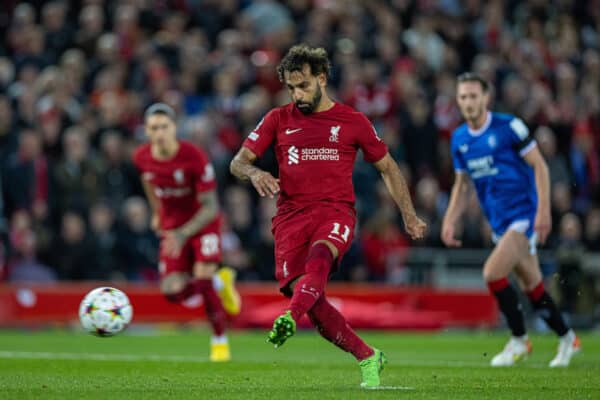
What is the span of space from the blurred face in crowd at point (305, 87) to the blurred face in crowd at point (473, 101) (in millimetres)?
3938

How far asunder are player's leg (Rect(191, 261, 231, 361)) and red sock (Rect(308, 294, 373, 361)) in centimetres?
433

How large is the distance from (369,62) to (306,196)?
14536 millimetres

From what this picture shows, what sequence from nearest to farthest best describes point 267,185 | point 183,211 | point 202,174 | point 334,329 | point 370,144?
1. point 267,185
2. point 334,329
3. point 370,144
4. point 202,174
5. point 183,211

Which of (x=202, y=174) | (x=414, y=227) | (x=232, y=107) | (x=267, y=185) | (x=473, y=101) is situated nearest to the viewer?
(x=267, y=185)

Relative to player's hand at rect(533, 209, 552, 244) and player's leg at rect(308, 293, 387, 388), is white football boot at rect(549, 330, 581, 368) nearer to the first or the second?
player's hand at rect(533, 209, 552, 244)

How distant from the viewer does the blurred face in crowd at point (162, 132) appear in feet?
46.5

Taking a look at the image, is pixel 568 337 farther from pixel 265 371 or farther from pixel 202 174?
pixel 202 174

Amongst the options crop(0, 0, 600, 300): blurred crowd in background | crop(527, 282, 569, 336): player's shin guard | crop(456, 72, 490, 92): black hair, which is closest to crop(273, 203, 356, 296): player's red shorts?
crop(456, 72, 490, 92): black hair

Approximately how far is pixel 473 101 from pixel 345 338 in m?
4.63

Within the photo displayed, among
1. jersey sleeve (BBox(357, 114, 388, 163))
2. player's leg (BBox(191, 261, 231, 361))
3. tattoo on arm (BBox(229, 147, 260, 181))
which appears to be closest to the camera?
tattoo on arm (BBox(229, 147, 260, 181))

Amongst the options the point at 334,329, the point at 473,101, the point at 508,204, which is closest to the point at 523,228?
the point at 508,204

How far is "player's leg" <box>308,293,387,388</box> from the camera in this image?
30.5ft

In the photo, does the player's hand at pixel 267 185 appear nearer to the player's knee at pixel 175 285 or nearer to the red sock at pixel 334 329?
the red sock at pixel 334 329

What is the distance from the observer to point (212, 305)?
46.1 ft
